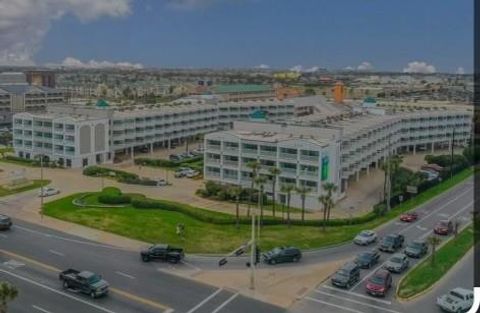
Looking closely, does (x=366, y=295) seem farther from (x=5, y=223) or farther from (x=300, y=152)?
(x=5, y=223)

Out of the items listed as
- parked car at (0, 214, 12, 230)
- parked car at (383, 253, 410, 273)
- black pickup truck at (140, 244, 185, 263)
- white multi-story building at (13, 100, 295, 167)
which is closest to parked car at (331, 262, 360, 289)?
parked car at (383, 253, 410, 273)

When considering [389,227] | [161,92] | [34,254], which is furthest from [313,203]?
[161,92]

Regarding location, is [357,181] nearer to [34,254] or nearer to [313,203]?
[313,203]

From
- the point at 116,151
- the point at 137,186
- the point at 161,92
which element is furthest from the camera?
the point at 161,92

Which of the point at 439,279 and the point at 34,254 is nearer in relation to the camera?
the point at 439,279

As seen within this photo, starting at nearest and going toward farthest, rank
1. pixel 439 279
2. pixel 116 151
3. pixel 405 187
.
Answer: pixel 439 279
pixel 405 187
pixel 116 151

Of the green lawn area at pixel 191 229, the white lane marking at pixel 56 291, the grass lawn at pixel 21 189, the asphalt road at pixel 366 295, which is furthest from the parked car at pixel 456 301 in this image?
the grass lawn at pixel 21 189

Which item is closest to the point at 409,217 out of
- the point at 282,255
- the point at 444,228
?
the point at 444,228
